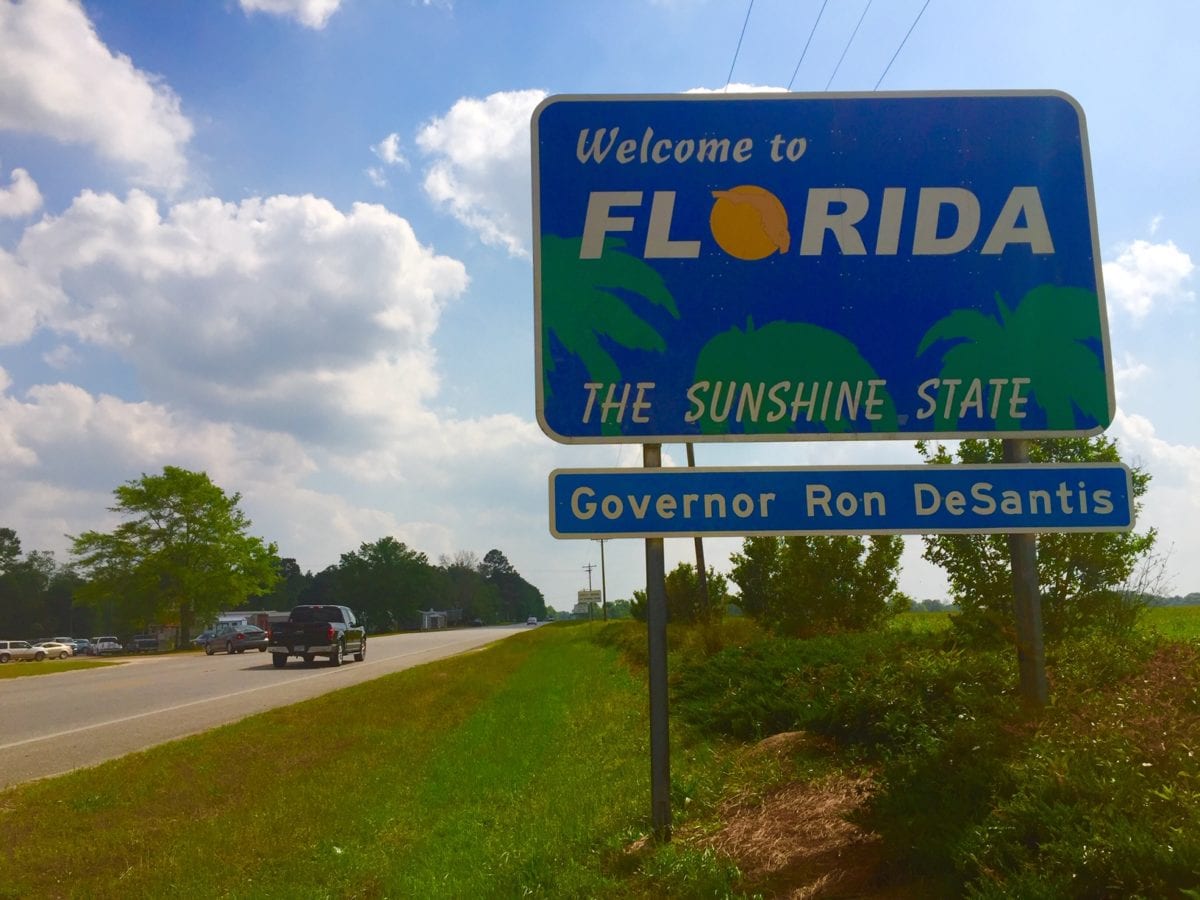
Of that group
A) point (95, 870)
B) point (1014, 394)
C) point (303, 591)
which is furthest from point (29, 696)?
point (303, 591)

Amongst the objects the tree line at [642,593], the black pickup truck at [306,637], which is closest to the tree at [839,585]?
the tree line at [642,593]

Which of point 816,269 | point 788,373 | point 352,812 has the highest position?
point 816,269

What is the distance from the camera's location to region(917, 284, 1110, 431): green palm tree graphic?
237 inches

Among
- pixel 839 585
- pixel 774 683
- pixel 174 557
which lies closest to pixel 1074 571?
pixel 774 683

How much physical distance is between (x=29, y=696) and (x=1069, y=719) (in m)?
21.1

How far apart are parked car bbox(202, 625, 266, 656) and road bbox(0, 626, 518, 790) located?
1375cm

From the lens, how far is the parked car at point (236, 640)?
43312 millimetres

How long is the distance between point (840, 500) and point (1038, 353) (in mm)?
1736

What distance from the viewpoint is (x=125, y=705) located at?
17.6 meters

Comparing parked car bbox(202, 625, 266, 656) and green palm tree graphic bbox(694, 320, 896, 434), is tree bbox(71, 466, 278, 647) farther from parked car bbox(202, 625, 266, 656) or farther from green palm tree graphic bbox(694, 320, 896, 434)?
green palm tree graphic bbox(694, 320, 896, 434)

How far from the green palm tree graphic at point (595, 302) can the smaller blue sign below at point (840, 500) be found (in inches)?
31.5

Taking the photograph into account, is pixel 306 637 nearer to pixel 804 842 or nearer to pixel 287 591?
pixel 804 842

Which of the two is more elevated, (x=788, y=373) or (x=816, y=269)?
(x=816, y=269)

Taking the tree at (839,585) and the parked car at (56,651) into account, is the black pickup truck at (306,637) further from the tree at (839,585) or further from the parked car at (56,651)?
the parked car at (56,651)
